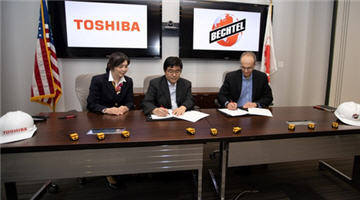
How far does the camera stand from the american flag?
270 cm

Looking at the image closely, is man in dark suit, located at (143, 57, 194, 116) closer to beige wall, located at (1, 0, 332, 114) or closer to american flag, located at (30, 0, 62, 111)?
beige wall, located at (1, 0, 332, 114)

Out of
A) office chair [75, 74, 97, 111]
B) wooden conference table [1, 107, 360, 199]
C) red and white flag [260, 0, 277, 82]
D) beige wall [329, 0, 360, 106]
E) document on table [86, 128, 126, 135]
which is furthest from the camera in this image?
beige wall [329, 0, 360, 106]

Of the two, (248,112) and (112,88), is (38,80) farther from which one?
(248,112)

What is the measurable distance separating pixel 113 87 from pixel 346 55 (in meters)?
3.84

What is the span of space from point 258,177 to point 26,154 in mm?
1836

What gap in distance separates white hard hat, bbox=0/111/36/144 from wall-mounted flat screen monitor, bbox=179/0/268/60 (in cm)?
236

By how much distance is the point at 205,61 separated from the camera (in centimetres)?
345

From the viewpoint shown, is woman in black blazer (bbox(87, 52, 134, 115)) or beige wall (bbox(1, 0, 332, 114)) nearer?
woman in black blazer (bbox(87, 52, 134, 115))

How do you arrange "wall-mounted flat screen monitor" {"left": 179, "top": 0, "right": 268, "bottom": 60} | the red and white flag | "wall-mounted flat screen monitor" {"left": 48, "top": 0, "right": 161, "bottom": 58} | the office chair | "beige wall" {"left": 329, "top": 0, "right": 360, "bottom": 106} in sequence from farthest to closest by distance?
"beige wall" {"left": 329, "top": 0, "right": 360, "bottom": 106}, the red and white flag, "wall-mounted flat screen monitor" {"left": 179, "top": 0, "right": 268, "bottom": 60}, "wall-mounted flat screen monitor" {"left": 48, "top": 0, "right": 161, "bottom": 58}, the office chair

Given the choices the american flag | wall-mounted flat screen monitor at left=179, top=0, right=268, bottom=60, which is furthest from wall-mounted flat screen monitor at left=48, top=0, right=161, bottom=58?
wall-mounted flat screen monitor at left=179, top=0, right=268, bottom=60

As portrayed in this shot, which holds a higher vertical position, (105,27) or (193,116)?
(105,27)

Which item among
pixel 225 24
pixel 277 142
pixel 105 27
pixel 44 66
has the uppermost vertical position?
pixel 225 24

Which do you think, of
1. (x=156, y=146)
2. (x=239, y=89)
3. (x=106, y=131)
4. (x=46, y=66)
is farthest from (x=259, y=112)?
(x=46, y=66)

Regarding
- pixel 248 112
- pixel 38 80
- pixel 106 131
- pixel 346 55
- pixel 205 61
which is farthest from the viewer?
pixel 346 55
